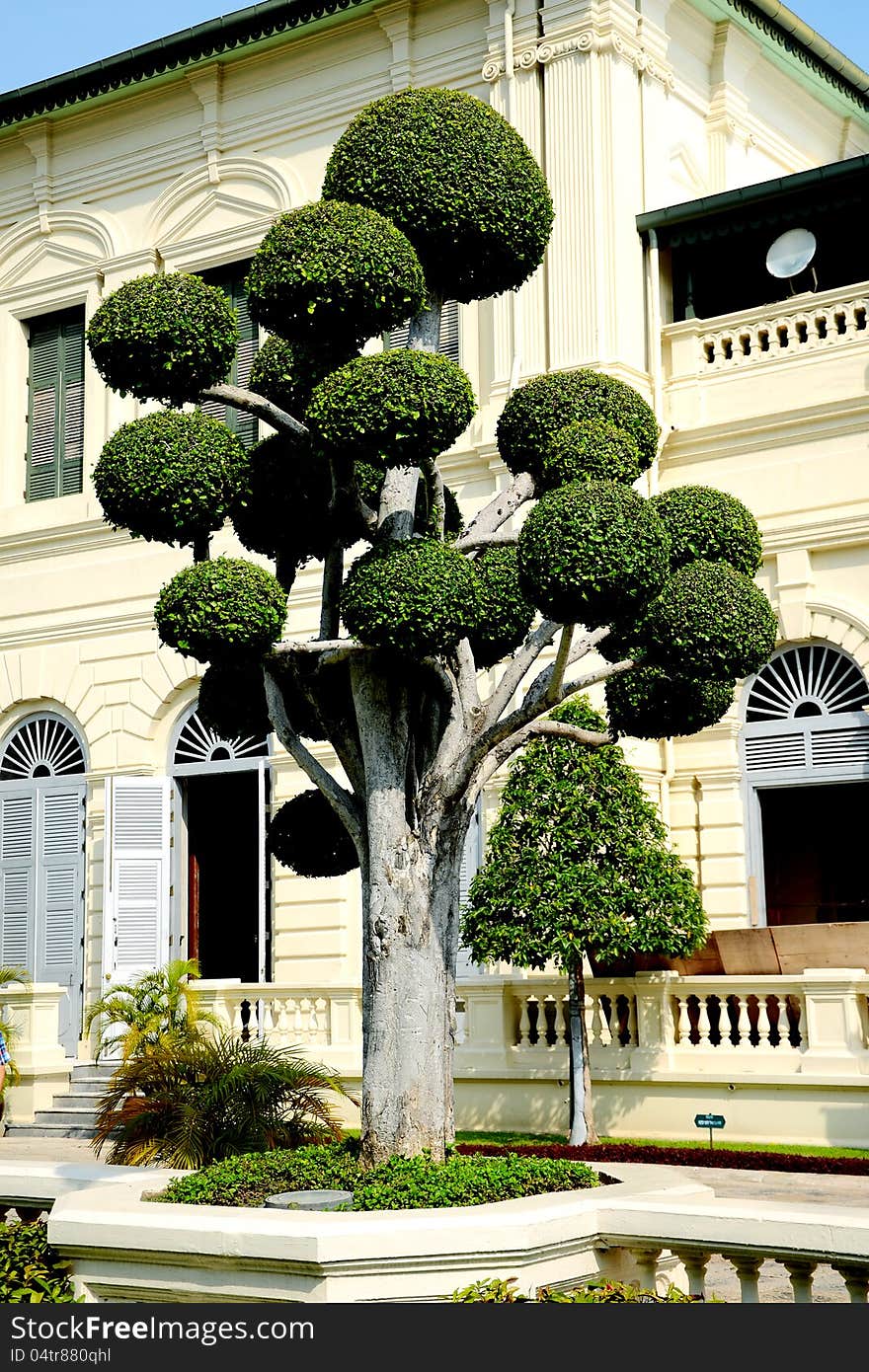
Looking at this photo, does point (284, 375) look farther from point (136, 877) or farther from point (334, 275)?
point (136, 877)

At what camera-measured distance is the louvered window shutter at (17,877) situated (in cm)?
1959

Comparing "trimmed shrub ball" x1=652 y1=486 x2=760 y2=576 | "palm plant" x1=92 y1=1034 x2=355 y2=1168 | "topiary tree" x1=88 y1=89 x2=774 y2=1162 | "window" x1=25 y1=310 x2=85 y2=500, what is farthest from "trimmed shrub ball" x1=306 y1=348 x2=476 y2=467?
"window" x1=25 y1=310 x2=85 y2=500

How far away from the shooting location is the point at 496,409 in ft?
55.4

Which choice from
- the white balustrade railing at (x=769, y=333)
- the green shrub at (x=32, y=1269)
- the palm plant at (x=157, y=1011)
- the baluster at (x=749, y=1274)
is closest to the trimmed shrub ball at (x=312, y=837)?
the green shrub at (x=32, y=1269)

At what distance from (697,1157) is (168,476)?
7.04 meters

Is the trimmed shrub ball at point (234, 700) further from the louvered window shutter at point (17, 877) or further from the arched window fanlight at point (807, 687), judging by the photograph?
the louvered window shutter at point (17, 877)

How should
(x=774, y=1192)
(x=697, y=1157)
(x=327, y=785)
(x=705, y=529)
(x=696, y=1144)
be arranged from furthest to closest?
(x=696, y=1144), (x=697, y=1157), (x=774, y=1192), (x=705, y=529), (x=327, y=785)

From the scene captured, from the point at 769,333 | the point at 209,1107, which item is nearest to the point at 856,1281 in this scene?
the point at 209,1107

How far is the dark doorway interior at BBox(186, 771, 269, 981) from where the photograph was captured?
78.2 ft

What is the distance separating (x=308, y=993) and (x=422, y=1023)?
854 cm

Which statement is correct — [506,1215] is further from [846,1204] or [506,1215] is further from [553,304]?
[553,304]

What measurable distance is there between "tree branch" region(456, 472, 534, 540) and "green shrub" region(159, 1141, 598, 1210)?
2983 mm

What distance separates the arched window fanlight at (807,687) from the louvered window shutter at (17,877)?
857 centimetres

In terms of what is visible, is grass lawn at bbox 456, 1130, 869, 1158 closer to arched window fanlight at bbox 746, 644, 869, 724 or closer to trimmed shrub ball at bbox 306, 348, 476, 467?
arched window fanlight at bbox 746, 644, 869, 724
